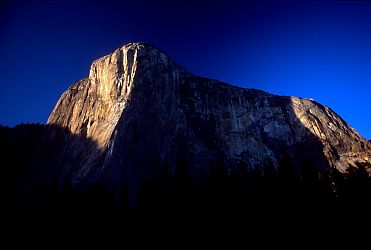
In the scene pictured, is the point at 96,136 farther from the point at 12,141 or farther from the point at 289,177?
the point at 289,177

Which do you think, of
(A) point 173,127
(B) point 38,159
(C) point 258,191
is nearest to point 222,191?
(C) point 258,191

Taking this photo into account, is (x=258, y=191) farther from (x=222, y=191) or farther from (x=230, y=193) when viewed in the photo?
(x=222, y=191)

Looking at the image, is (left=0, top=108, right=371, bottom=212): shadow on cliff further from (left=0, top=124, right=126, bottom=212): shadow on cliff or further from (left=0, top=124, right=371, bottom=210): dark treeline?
(left=0, top=124, right=126, bottom=212): shadow on cliff

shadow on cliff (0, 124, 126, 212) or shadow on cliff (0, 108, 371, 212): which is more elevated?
shadow on cliff (0, 124, 126, 212)

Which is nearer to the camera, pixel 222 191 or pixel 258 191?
pixel 222 191

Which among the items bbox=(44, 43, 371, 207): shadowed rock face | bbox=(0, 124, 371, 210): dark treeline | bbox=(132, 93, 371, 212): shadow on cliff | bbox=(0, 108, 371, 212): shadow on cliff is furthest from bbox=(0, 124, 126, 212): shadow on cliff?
bbox=(132, 93, 371, 212): shadow on cliff

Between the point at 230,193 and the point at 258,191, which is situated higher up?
the point at 258,191

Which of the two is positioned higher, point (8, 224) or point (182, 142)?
point (182, 142)

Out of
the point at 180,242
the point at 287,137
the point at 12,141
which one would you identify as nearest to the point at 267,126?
the point at 287,137
